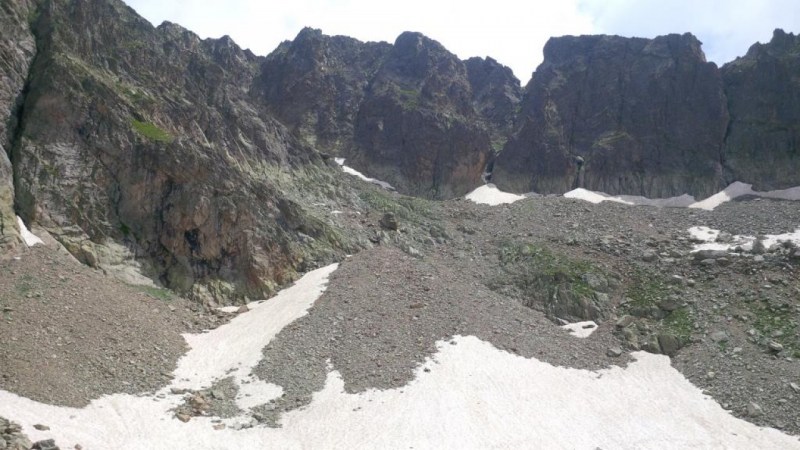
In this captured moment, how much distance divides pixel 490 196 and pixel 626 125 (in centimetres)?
Result: 2796

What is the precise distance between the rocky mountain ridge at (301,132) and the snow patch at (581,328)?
18247 mm

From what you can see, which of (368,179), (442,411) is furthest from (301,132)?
(442,411)

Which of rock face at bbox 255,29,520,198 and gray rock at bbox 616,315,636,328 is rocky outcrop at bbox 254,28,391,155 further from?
gray rock at bbox 616,315,636,328

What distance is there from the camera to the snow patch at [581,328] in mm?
36969

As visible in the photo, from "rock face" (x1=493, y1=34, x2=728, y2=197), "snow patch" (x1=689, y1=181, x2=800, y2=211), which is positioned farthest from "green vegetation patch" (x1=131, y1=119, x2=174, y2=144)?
"snow patch" (x1=689, y1=181, x2=800, y2=211)

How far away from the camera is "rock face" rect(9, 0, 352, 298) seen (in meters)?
36.0

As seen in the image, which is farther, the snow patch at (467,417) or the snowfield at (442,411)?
the snowfield at (442,411)

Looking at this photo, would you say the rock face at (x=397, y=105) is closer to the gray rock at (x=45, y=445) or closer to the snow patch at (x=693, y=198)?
the snow patch at (x=693, y=198)

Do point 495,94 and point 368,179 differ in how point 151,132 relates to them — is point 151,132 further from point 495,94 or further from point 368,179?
point 495,94

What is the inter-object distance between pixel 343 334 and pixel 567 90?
83520 mm

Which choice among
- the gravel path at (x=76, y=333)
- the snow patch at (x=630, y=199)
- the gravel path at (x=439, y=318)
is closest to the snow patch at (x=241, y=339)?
the gravel path at (x=439, y=318)

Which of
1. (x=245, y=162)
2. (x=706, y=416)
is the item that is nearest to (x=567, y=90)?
(x=245, y=162)

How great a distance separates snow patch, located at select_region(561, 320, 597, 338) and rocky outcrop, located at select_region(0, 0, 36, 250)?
34013mm

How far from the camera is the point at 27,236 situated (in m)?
32.2
